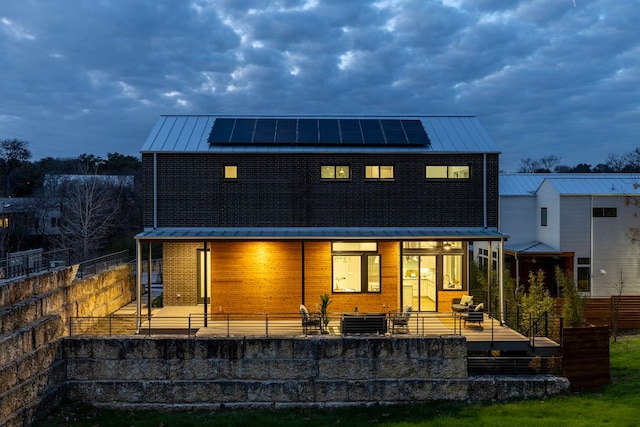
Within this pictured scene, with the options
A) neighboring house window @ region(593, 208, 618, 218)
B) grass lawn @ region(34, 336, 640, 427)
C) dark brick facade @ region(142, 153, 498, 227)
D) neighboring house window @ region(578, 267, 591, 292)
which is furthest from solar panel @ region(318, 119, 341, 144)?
neighboring house window @ region(578, 267, 591, 292)

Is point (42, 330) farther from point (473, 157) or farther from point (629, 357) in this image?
point (629, 357)

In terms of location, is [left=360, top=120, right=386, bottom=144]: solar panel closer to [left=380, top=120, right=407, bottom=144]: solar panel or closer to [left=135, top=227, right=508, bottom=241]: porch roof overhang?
[left=380, top=120, right=407, bottom=144]: solar panel

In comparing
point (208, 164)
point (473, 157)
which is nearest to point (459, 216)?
point (473, 157)

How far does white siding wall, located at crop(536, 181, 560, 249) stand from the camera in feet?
79.5

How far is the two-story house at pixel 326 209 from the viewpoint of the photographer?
17.4 m

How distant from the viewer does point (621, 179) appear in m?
25.0

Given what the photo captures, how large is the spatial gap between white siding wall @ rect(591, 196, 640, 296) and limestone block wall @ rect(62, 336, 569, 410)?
12.9 metres

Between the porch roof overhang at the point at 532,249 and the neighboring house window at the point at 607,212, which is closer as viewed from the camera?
the neighboring house window at the point at 607,212

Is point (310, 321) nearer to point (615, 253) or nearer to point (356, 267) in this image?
point (356, 267)

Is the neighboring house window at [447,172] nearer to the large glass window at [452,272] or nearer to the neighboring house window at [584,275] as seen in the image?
the large glass window at [452,272]

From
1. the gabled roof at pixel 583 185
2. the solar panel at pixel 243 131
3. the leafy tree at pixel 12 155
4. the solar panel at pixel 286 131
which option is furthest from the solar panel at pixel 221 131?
the leafy tree at pixel 12 155

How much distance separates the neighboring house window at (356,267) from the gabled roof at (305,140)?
3702 millimetres

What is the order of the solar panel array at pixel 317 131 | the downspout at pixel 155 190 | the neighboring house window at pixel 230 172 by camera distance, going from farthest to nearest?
the solar panel array at pixel 317 131, the neighboring house window at pixel 230 172, the downspout at pixel 155 190

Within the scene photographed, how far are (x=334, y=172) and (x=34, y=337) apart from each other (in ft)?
35.9
